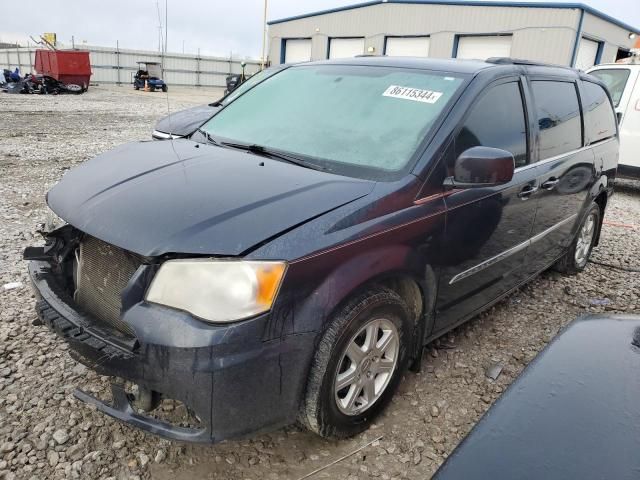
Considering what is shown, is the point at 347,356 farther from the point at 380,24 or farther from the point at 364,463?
the point at 380,24

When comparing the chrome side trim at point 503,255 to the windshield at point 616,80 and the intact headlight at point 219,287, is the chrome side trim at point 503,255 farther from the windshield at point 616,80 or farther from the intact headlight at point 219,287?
the windshield at point 616,80

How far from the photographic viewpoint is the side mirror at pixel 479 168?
8.19 ft

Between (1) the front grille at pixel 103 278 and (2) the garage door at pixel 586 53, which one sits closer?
(1) the front grille at pixel 103 278

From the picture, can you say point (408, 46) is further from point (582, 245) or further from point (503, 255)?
point (503, 255)

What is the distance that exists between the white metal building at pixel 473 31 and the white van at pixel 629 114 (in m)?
14.6

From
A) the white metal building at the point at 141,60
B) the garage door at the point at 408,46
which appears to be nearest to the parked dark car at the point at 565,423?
the garage door at the point at 408,46

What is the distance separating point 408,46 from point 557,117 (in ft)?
82.4

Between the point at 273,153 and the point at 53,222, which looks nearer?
the point at 53,222

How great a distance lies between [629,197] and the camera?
875 cm

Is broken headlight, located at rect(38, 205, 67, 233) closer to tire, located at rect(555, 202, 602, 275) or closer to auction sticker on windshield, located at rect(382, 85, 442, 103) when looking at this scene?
auction sticker on windshield, located at rect(382, 85, 442, 103)

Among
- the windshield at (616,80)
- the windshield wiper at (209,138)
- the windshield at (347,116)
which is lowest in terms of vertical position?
the windshield wiper at (209,138)

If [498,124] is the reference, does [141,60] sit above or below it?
above

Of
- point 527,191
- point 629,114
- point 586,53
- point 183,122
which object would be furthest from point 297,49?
point 527,191

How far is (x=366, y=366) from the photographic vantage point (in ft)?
7.77
